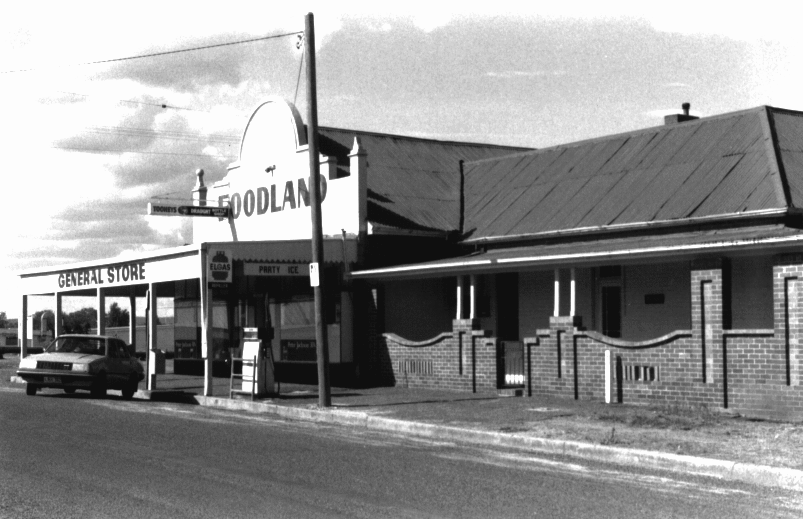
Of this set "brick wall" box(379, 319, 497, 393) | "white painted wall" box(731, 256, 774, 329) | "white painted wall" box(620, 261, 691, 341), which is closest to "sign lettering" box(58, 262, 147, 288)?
"brick wall" box(379, 319, 497, 393)

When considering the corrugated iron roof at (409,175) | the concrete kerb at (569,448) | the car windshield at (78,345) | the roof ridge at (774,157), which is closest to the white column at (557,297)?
the roof ridge at (774,157)

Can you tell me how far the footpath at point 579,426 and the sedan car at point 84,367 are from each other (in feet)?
5.25

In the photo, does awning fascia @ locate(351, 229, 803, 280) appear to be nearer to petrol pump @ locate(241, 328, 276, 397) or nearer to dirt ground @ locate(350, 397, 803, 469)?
dirt ground @ locate(350, 397, 803, 469)

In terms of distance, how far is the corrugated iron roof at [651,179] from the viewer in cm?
2014

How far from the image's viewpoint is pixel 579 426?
51.9 feet

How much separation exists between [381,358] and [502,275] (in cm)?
366

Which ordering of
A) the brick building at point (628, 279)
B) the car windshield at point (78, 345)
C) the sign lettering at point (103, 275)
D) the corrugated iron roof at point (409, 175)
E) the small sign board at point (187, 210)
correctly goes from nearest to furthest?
1. the brick building at point (628, 279)
2. the car windshield at point (78, 345)
3. the corrugated iron roof at point (409, 175)
4. the sign lettering at point (103, 275)
5. the small sign board at point (187, 210)

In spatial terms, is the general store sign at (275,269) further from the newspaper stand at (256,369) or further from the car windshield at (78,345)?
the car windshield at (78,345)

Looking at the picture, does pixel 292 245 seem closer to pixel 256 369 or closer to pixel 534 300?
pixel 256 369

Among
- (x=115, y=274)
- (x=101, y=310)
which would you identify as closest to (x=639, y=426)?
(x=115, y=274)

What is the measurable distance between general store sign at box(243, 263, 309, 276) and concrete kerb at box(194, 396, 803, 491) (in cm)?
438

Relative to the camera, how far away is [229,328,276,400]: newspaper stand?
72.7ft

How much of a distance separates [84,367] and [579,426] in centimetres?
1226

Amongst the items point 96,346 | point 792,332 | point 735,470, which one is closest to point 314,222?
point 96,346
